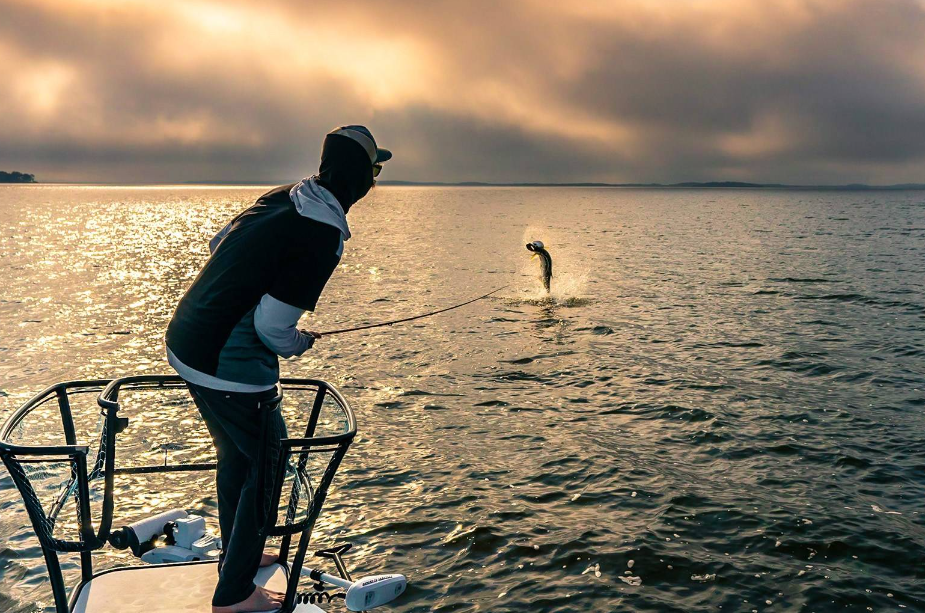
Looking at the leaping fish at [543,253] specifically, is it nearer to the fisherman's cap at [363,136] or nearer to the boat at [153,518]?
the boat at [153,518]

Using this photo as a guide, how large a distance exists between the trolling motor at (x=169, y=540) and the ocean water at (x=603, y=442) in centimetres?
76

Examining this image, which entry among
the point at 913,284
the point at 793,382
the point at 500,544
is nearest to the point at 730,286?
the point at 913,284

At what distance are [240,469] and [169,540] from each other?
1846 mm

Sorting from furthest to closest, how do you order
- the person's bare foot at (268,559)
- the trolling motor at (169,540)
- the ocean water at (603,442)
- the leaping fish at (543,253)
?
the leaping fish at (543,253) < the ocean water at (603,442) < the trolling motor at (169,540) < the person's bare foot at (268,559)

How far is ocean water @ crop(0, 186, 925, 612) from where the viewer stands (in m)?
6.85

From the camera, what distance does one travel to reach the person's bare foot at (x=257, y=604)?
4281 millimetres

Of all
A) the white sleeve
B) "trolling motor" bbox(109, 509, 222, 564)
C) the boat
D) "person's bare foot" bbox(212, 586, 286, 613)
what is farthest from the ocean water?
the white sleeve

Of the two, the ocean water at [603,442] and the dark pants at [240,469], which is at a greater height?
the dark pants at [240,469]

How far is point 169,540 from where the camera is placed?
222 inches

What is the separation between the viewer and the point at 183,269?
3900cm

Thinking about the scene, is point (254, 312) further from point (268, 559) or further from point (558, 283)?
point (558, 283)

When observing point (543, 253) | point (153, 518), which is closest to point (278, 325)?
point (153, 518)

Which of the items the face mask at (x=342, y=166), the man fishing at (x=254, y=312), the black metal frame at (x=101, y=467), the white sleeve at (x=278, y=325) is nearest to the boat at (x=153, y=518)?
the black metal frame at (x=101, y=467)

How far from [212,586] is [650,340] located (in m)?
14.6
